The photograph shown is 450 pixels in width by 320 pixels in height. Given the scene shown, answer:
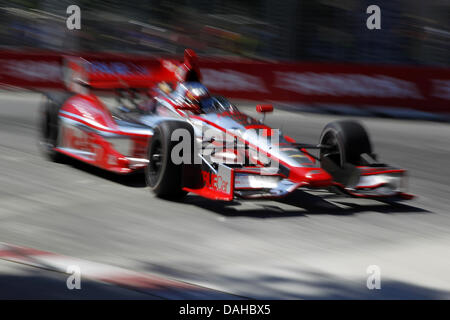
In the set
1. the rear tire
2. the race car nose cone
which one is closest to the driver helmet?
the rear tire

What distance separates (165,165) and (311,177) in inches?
55.1

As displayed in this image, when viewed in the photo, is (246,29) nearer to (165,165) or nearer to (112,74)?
(112,74)

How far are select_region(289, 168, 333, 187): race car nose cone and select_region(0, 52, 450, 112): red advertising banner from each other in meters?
8.27

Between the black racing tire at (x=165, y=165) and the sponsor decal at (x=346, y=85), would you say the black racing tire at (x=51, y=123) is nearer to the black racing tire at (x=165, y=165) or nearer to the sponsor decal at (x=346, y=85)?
the black racing tire at (x=165, y=165)

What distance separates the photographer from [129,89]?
29.9 ft

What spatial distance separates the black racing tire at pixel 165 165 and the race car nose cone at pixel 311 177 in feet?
3.33

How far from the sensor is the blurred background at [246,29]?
636 inches

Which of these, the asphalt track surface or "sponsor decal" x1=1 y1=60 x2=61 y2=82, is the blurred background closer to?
"sponsor decal" x1=1 y1=60 x2=61 y2=82

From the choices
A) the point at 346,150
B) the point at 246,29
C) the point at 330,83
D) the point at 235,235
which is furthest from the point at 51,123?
the point at 246,29

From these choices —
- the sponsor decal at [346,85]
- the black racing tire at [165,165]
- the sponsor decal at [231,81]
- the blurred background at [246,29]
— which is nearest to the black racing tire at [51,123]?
the black racing tire at [165,165]

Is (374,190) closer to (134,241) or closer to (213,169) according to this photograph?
(213,169)

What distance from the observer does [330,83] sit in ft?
49.6

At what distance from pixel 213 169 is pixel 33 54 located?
34.8 feet

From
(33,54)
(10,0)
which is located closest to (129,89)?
(33,54)
